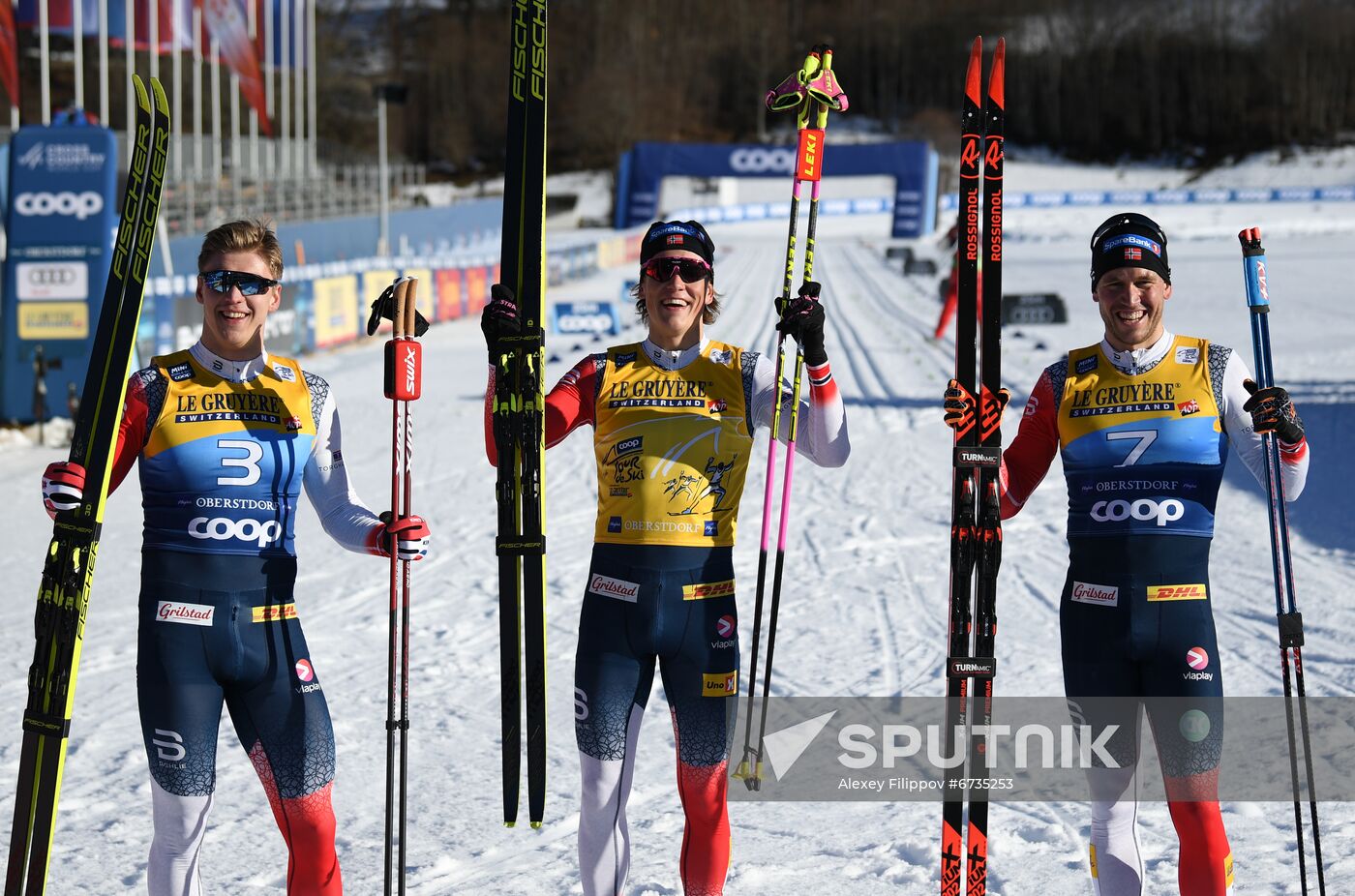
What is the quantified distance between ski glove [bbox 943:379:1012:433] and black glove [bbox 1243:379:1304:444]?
23.9 inches

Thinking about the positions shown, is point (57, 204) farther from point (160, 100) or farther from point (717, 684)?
point (717, 684)

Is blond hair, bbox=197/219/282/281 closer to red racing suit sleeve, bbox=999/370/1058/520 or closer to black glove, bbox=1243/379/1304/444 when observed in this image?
red racing suit sleeve, bbox=999/370/1058/520

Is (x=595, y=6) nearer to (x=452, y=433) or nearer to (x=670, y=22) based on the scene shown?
(x=670, y=22)

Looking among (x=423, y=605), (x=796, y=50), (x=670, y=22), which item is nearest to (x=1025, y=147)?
(x=796, y=50)

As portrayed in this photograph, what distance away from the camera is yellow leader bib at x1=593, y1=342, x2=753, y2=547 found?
3684 millimetres

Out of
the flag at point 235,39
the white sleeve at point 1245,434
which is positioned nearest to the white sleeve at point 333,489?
the white sleeve at point 1245,434

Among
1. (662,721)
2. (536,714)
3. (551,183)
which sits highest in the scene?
(551,183)

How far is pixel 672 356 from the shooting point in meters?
3.77

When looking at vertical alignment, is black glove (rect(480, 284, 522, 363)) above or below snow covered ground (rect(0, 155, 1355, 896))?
above

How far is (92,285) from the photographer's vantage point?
13102 mm

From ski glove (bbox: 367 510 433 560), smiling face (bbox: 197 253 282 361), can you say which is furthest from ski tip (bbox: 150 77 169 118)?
ski glove (bbox: 367 510 433 560)

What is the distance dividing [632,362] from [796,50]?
331 ft

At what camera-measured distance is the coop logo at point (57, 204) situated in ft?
42.5

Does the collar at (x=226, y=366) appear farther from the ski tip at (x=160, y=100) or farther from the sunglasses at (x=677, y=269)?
the sunglasses at (x=677, y=269)
